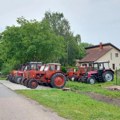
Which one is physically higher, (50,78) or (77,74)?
(77,74)

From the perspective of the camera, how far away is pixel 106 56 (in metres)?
87.6

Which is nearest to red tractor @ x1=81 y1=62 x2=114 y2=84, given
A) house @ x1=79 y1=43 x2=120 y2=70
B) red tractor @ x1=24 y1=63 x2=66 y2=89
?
red tractor @ x1=24 y1=63 x2=66 y2=89

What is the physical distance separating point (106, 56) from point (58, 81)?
2103 inches

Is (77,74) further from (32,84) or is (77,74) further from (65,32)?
(65,32)

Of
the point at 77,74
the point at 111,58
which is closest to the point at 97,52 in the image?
the point at 111,58

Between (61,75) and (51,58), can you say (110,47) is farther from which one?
(61,75)

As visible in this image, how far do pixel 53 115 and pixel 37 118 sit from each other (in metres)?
1.07

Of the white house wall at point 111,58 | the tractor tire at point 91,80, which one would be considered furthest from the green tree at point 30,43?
the white house wall at point 111,58

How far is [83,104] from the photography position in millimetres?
18703

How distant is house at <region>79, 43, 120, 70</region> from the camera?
286 ft

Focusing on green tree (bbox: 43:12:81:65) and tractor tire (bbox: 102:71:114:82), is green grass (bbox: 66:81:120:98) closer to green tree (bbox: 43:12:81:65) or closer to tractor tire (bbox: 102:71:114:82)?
tractor tire (bbox: 102:71:114:82)

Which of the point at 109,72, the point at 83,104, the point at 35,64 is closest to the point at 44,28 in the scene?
the point at 35,64

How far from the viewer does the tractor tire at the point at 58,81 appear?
115 feet

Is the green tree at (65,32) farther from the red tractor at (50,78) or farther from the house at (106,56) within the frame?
the red tractor at (50,78)
